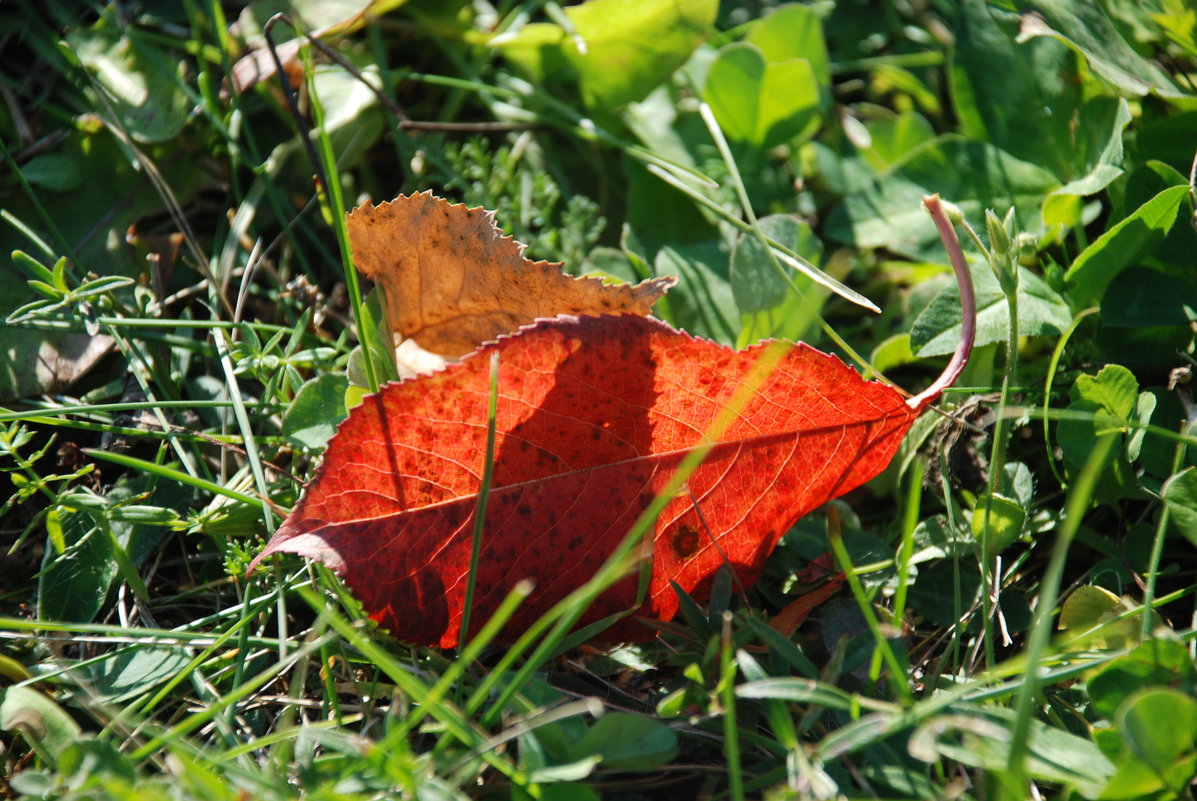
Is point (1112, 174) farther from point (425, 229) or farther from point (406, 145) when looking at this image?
point (406, 145)

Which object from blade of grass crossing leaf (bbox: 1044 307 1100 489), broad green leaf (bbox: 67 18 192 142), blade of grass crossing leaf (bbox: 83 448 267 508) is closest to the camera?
blade of grass crossing leaf (bbox: 83 448 267 508)

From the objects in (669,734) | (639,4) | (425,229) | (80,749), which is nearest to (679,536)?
(669,734)

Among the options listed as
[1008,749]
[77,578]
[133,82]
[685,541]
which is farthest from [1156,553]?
[133,82]

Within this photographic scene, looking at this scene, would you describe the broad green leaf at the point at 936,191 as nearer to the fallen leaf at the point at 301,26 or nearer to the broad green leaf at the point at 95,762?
the fallen leaf at the point at 301,26

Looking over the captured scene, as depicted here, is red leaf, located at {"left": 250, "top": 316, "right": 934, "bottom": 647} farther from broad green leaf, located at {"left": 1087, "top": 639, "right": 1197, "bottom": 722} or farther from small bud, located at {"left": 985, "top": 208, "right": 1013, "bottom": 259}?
broad green leaf, located at {"left": 1087, "top": 639, "right": 1197, "bottom": 722}

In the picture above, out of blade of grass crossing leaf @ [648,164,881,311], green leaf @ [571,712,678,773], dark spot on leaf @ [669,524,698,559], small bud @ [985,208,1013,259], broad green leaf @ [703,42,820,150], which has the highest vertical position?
broad green leaf @ [703,42,820,150]

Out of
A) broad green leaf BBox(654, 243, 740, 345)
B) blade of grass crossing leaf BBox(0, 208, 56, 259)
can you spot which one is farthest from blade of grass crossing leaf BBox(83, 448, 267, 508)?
broad green leaf BBox(654, 243, 740, 345)

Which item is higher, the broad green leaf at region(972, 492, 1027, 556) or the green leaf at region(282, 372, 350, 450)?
the green leaf at region(282, 372, 350, 450)
